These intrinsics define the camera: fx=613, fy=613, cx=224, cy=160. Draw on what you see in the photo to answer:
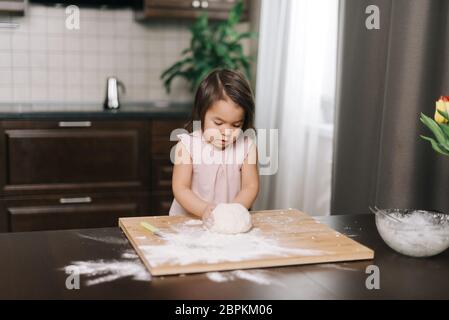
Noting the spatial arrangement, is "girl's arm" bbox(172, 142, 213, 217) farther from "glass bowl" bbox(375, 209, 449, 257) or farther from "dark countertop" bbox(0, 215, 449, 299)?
"glass bowl" bbox(375, 209, 449, 257)

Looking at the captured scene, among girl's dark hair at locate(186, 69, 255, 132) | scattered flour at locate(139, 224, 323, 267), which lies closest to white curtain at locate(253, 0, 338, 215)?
girl's dark hair at locate(186, 69, 255, 132)

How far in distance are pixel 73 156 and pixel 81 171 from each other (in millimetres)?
91

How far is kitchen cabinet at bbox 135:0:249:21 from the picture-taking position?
3471mm

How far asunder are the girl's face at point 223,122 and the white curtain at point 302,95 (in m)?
1.27

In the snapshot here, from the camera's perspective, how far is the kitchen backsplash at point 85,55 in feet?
11.8

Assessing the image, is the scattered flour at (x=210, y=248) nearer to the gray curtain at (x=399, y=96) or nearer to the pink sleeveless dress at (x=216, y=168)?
the pink sleeveless dress at (x=216, y=168)

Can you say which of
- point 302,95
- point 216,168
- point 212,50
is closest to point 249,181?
point 216,168

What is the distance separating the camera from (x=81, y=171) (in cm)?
327

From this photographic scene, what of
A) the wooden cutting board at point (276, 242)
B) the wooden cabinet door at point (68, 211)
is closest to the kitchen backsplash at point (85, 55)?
the wooden cabinet door at point (68, 211)

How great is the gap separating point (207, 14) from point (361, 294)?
2769 mm

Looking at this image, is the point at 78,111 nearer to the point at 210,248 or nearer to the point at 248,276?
the point at 210,248

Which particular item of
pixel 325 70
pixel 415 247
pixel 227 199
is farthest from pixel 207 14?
pixel 415 247
